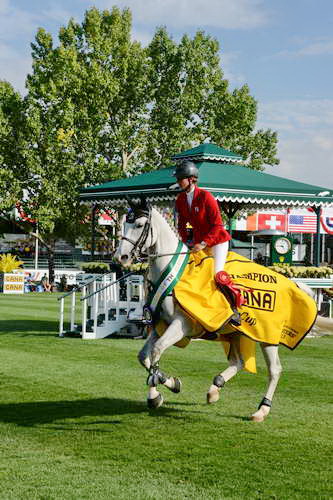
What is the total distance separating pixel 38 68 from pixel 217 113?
12561mm

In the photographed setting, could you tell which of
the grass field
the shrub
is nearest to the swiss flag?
the shrub

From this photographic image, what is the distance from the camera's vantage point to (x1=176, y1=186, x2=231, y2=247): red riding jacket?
8109 mm

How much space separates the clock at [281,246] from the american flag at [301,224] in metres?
28.5

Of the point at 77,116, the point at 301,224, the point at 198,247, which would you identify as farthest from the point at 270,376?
the point at 301,224

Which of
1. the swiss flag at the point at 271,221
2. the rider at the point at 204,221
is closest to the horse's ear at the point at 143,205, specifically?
the rider at the point at 204,221

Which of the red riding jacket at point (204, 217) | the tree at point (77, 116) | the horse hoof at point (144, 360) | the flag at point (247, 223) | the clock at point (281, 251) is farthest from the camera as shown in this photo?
the flag at point (247, 223)

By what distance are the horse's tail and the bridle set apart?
1249 centimetres

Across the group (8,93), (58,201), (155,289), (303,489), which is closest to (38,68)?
(8,93)

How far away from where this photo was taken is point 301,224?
48.5 meters

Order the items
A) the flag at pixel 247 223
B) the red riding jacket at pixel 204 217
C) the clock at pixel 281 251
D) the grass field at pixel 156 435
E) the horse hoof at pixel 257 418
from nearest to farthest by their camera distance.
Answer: the grass field at pixel 156 435 < the horse hoof at pixel 257 418 < the red riding jacket at pixel 204 217 < the clock at pixel 281 251 < the flag at pixel 247 223

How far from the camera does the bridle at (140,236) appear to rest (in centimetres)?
754

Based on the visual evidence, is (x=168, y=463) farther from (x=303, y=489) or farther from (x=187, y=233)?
(x=187, y=233)

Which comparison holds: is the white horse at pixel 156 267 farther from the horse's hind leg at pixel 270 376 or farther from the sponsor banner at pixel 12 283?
the sponsor banner at pixel 12 283

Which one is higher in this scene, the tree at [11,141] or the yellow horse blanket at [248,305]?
the tree at [11,141]
